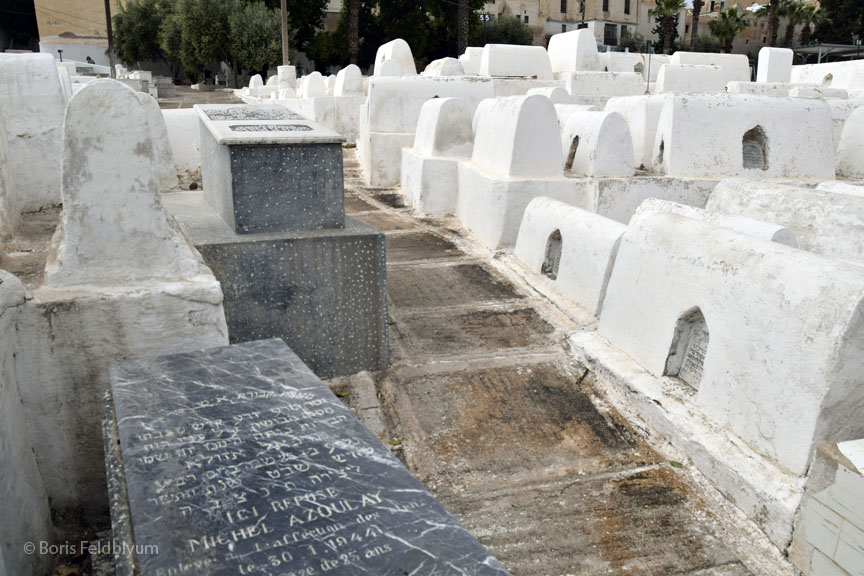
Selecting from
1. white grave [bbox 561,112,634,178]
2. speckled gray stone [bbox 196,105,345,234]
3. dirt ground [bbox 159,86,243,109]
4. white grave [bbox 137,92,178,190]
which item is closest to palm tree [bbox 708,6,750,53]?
dirt ground [bbox 159,86,243,109]

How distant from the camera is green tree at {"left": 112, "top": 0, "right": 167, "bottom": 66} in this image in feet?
124

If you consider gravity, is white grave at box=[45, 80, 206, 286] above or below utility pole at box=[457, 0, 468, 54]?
below

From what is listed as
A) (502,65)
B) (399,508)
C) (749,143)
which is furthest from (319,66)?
(399,508)

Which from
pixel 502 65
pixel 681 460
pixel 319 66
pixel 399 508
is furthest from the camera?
pixel 319 66

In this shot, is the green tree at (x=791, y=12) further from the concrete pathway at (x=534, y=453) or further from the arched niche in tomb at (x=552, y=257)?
the concrete pathway at (x=534, y=453)

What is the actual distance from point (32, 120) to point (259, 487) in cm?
359

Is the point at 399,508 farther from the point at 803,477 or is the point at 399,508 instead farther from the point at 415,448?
the point at 803,477

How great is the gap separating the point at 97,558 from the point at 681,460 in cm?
278

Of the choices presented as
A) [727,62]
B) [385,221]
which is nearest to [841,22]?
[727,62]

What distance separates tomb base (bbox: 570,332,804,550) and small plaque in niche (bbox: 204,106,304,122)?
259 centimetres

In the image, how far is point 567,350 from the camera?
4.78m

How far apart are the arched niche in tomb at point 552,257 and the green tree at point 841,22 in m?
40.7

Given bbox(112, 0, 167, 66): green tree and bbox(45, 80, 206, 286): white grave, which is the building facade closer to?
bbox(112, 0, 167, 66): green tree

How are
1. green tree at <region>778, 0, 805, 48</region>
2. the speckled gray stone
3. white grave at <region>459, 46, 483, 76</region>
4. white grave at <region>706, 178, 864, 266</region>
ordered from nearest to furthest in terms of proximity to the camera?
the speckled gray stone → white grave at <region>706, 178, 864, 266</region> → white grave at <region>459, 46, 483, 76</region> → green tree at <region>778, 0, 805, 48</region>
